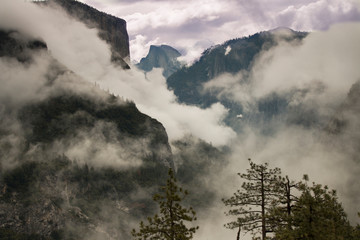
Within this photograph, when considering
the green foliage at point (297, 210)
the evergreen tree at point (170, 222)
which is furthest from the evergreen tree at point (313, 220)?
the evergreen tree at point (170, 222)

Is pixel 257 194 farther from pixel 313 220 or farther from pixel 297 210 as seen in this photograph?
pixel 313 220

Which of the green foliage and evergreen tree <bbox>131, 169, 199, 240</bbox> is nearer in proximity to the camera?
the green foliage

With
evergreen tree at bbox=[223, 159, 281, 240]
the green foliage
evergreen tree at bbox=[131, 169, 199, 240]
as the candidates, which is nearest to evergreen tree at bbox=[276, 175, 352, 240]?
the green foliage

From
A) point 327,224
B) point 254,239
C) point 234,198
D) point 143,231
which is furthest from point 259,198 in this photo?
point 143,231

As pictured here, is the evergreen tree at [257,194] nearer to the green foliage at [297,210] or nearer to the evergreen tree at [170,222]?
the green foliage at [297,210]

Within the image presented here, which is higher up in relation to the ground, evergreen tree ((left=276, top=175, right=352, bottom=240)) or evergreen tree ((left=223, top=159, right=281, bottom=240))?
evergreen tree ((left=223, top=159, right=281, bottom=240))

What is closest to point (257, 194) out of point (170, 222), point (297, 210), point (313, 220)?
point (297, 210)

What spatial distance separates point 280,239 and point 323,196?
5.48 m

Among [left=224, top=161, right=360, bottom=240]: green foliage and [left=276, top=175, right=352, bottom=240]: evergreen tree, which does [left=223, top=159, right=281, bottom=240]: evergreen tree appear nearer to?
[left=224, top=161, right=360, bottom=240]: green foliage

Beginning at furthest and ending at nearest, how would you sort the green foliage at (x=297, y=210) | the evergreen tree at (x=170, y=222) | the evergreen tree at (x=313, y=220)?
the evergreen tree at (x=170, y=222) < the green foliage at (x=297, y=210) < the evergreen tree at (x=313, y=220)

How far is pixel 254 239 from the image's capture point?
3097cm

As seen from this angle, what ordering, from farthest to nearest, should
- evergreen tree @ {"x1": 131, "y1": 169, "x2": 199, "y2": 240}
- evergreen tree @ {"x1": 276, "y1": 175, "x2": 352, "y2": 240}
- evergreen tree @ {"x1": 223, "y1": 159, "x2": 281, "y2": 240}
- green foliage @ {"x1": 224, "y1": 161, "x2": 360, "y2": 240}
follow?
evergreen tree @ {"x1": 223, "y1": 159, "x2": 281, "y2": 240} → evergreen tree @ {"x1": 131, "y1": 169, "x2": 199, "y2": 240} → green foliage @ {"x1": 224, "y1": 161, "x2": 360, "y2": 240} → evergreen tree @ {"x1": 276, "y1": 175, "x2": 352, "y2": 240}

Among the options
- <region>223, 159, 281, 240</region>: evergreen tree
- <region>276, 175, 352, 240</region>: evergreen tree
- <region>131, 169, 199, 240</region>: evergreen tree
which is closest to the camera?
<region>276, 175, 352, 240</region>: evergreen tree

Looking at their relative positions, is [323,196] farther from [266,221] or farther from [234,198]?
[234,198]
